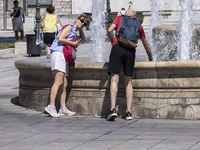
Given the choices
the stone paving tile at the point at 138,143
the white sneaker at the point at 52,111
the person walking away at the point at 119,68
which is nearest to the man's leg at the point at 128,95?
the person walking away at the point at 119,68

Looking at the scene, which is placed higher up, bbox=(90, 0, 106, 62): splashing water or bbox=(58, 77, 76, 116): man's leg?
bbox=(90, 0, 106, 62): splashing water

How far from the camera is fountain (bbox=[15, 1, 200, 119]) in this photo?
865 centimetres

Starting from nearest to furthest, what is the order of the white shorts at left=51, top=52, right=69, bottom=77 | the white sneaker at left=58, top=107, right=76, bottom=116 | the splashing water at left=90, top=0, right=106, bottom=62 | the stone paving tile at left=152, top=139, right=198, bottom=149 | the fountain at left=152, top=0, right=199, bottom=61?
1. the stone paving tile at left=152, top=139, right=198, bottom=149
2. the white shorts at left=51, top=52, right=69, bottom=77
3. the white sneaker at left=58, top=107, right=76, bottom=116
4. the fountain at left=152, top=0, right=199, bottom=61
5. the splashing water at left=90, top=0, right=106, bottom=62

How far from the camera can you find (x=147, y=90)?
8.77m

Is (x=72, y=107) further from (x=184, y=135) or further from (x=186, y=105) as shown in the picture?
(x=184, y=135)

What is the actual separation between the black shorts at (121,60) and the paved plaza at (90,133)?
2.43ft

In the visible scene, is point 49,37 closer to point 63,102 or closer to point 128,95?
point 63,102

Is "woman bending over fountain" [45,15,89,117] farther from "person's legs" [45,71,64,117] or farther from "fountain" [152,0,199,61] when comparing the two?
"fountain" [152,0,199,61]

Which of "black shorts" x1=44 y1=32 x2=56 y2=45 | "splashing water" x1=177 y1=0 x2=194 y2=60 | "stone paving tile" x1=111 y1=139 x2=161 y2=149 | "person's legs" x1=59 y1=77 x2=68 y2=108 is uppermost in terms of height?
"splashing water" x1=177 y1=0 x2=194 y2=60

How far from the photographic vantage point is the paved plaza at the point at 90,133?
6.83 meters

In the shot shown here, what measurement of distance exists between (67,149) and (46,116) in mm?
2627

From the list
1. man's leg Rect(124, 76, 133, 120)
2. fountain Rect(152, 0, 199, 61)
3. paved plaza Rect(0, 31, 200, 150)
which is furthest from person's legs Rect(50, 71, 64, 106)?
fountain Rect(152, 0, 199, 61)

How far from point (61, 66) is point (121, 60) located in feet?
3.11

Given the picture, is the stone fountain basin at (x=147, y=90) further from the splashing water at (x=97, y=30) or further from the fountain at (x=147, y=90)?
the splashing water at (x=97, y=30)
